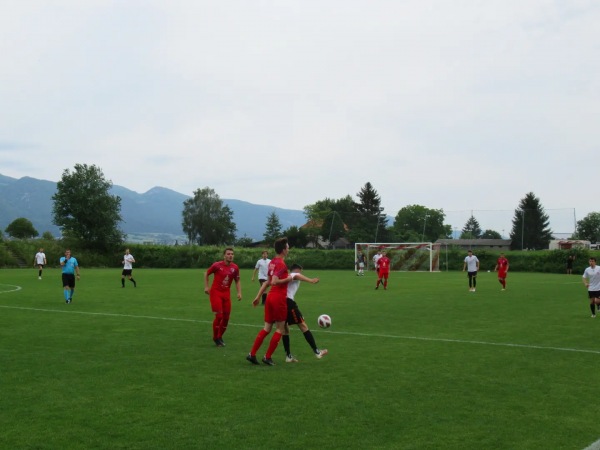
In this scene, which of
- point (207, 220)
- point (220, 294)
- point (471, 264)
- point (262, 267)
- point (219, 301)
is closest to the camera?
point (219, 301)

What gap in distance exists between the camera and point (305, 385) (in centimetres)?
913

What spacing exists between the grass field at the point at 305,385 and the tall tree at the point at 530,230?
144 feet

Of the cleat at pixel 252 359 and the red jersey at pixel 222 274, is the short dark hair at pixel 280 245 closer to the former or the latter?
the cleat at pixel 252 359

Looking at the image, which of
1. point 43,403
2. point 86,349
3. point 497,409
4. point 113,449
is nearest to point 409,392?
point 497,409

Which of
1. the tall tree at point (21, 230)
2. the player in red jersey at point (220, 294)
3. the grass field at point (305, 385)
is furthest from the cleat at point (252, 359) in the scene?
the tall tree at point (21, 230)

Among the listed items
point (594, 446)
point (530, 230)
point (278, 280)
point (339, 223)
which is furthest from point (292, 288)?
point (339, 223)

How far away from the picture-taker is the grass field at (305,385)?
6656 millimetres

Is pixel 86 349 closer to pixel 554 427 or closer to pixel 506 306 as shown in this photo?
pixel 554 427

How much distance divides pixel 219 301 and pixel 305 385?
4183mm

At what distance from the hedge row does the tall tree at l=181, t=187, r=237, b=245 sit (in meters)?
71.8

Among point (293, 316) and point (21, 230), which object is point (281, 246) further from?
point (21, 230)

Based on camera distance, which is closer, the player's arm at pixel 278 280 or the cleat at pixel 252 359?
the player's arm at pixel 278 280

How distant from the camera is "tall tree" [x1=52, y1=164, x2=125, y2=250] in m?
78.1

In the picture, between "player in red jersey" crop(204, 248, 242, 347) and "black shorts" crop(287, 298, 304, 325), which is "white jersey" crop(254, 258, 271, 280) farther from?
"black shorts" crop(287, 298, 304, 325)
